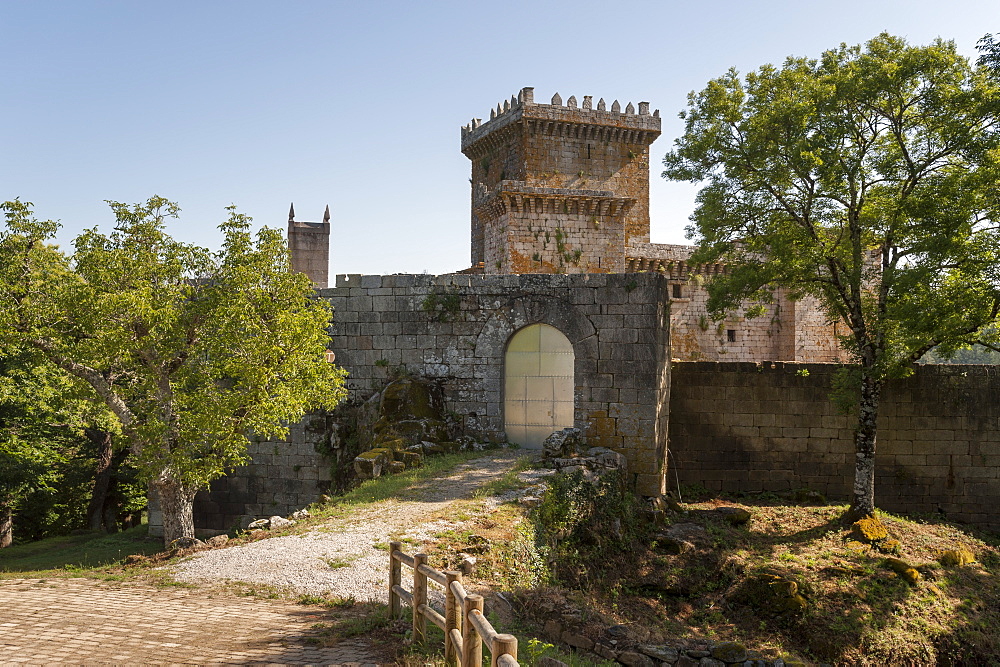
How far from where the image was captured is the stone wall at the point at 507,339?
43.8 feet

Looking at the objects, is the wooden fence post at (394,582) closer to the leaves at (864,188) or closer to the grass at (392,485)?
the grass at (392,485)

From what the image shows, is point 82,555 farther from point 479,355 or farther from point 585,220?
point 585,220

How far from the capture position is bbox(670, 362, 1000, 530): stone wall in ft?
52.6

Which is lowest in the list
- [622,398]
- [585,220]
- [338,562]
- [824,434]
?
[338,562]

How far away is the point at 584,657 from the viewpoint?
732 cm

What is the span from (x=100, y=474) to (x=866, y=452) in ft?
71.0

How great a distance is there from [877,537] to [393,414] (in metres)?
9.42

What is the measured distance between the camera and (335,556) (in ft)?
28.3

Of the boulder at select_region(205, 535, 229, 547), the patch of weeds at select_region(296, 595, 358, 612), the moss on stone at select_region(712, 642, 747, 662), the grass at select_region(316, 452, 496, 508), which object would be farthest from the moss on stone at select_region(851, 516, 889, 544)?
the boulder at select_region(205, 535, 229, 547)

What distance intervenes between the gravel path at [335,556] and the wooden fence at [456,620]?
1.09m

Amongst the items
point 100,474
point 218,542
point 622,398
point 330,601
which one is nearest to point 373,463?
point 218,542

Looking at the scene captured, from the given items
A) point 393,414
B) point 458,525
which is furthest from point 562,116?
point 458,525

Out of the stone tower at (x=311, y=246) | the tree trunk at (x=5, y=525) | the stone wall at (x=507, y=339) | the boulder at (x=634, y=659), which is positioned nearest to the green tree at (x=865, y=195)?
the stone wall at (x=507, y=339)

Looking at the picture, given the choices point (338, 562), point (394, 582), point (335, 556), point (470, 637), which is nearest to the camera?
point (470, 637)
